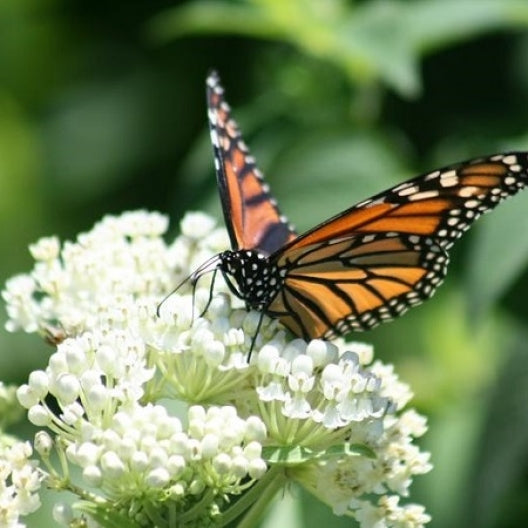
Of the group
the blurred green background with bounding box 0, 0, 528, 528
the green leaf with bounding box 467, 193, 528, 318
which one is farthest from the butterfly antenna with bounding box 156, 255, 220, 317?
the green leaf with bounding box 467, 193, 528, 318

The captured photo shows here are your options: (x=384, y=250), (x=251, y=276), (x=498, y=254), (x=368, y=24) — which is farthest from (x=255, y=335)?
(x=368, y=24)

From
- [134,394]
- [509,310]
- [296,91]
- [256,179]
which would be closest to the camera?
[134,394]

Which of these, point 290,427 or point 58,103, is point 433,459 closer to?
point 290,427

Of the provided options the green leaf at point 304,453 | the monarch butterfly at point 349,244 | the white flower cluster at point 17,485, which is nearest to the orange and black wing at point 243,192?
the monarch butterfly at point 349,244

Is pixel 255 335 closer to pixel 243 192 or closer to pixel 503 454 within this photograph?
pixel 243 192

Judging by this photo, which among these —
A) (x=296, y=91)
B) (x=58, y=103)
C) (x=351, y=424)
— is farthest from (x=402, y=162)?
(x=58, y=103)

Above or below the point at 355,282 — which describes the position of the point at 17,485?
below
